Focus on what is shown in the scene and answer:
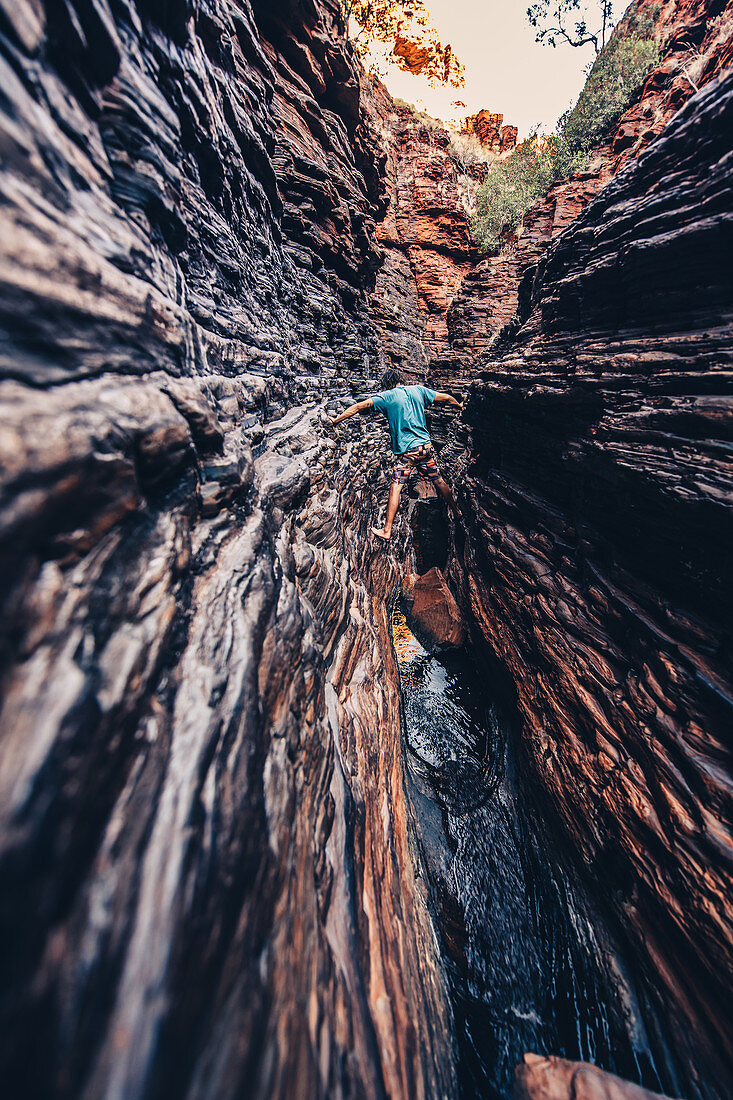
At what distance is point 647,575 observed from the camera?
319 centimetres

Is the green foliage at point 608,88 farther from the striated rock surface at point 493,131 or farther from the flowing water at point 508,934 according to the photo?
the flowing water at point 508,934

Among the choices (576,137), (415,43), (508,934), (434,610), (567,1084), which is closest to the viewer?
(567,1084)

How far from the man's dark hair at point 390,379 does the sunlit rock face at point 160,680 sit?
5.37 m

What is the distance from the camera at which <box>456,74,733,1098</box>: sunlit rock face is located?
2.34 metres

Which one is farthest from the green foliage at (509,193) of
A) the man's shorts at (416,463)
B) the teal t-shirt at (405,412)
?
the man's shorts at (416,463)

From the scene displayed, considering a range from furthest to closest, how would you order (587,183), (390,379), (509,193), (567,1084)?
(509,193)
(587,183)
(390,379)
(567,1084)

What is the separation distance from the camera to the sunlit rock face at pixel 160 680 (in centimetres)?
90

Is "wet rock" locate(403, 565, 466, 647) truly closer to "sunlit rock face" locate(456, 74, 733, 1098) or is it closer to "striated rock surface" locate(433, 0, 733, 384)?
"sunlit rock face" locate(456, 74, 733, 1098)

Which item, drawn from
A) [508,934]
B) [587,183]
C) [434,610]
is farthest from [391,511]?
[587,183]

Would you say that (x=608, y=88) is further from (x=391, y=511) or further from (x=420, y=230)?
(x=391, y=511)

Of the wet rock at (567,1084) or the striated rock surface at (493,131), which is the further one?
the striated rock surface at (493,131)

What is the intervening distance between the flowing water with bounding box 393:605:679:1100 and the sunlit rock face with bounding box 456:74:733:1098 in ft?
0.95

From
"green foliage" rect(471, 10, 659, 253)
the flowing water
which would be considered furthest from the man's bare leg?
"green foliage" rect(471, 10, 659, 253)

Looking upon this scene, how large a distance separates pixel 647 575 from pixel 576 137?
17.0m
